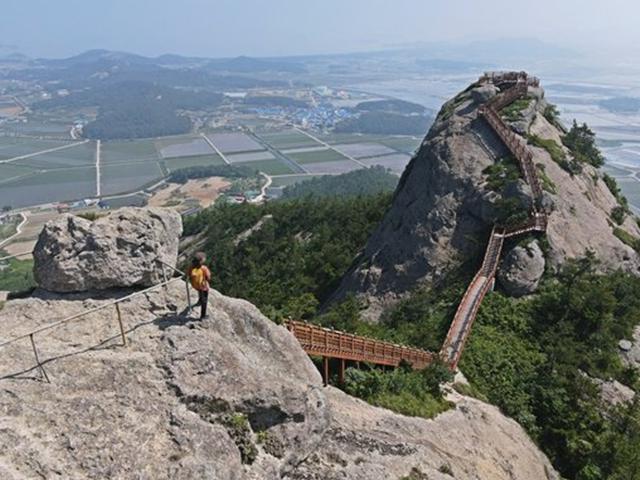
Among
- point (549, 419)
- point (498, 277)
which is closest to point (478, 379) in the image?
point (549, 419)

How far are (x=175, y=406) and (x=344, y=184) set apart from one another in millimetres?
134408

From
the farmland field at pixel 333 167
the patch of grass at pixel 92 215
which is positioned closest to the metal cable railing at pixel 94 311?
the patch of grass at pixel 92 215

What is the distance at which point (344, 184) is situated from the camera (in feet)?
471

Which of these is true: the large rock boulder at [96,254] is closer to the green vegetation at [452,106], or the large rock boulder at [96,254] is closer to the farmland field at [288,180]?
the green vegetation at [452,106]

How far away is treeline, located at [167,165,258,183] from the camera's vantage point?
171 m

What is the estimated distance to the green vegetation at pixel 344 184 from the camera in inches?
5354

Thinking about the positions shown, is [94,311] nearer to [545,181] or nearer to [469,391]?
[469,391]

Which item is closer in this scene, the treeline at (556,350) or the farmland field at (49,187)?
the treeline at (556,350)

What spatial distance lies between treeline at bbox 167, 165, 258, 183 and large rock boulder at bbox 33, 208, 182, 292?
160 meters

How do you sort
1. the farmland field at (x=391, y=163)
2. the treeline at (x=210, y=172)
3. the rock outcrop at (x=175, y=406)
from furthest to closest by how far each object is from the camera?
the farmland field at (x=391, y=163), the treeline at (x=210, y=172), the rock outcrop at (x=175, y=406)

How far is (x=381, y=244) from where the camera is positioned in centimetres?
3694

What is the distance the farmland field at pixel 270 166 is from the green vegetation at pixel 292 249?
110843 millimetres

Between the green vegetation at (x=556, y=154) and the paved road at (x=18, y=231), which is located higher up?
the green vegetation at (x=556, y=154)

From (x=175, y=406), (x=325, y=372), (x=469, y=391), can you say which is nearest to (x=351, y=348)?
(x=325, y=372)
